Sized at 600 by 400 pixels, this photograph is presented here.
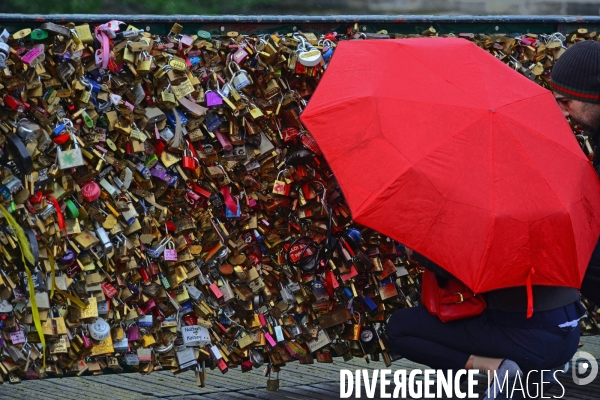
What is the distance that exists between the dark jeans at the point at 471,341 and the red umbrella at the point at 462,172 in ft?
1.59

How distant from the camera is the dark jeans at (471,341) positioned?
13.3 feet

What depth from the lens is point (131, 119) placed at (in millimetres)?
4082

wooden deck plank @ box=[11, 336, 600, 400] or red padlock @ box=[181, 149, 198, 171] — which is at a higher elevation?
red padlock @ box=[181, 149, 198, 171]

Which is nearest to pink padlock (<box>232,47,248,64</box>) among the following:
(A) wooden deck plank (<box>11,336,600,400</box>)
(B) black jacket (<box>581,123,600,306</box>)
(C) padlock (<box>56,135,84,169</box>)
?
(C) padlock (<box>56,135,84,169</box>)

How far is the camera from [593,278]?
168 inches

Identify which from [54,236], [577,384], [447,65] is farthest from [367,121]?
[577,384]

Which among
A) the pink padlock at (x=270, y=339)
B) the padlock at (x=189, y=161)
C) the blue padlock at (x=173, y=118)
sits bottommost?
the pink padlock at (x=270, y=339)

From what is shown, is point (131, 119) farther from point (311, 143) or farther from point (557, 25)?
point (557, 25)

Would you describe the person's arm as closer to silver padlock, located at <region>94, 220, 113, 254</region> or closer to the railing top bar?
the railing top bar

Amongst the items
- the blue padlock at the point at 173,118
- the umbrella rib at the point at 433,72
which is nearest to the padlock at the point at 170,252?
the blue padlock at the point at 173,118

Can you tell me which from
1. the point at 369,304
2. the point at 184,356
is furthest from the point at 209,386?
the point at 369,304

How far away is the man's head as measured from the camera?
411 centimetres

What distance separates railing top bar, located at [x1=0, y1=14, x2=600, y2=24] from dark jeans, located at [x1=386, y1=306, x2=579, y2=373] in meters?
1.36

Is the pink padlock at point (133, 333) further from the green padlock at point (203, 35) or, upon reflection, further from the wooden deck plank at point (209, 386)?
the green padlock at point (203, 35)
